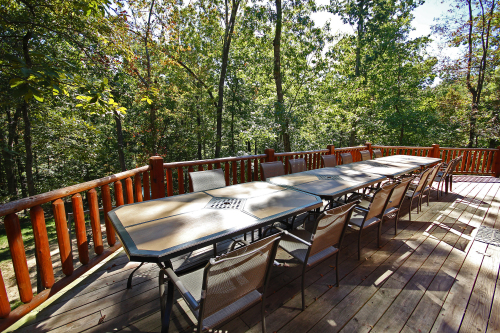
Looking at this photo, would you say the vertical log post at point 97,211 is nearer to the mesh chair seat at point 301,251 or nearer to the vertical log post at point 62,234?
the vertical log post at point 62,234

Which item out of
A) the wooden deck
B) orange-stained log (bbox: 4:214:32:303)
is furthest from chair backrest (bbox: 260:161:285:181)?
orange-stained log (bbox: 4:214:32:303)

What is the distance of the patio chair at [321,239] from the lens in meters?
Answer: 1.70

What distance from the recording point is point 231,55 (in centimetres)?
1246

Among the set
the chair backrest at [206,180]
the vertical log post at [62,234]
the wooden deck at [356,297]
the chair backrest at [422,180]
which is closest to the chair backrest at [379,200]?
the wooden deck at [356,297]

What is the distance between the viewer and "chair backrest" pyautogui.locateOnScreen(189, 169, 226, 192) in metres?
2.86

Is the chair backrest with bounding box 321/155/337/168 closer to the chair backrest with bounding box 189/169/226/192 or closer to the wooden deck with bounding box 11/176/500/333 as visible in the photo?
the wooden deck with bounding box 11/176/500/333

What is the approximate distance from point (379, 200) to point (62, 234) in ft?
10.4

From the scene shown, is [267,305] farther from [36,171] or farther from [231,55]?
[36,171]

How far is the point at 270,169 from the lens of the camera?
12.1ft

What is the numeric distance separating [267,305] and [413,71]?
593 inches

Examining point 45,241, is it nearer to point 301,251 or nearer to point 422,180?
point 301,251

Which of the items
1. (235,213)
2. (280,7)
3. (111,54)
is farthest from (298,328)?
(280,7)

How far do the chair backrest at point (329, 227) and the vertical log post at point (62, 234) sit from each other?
2.11m

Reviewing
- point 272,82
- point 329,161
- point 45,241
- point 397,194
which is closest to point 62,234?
point 45,241
